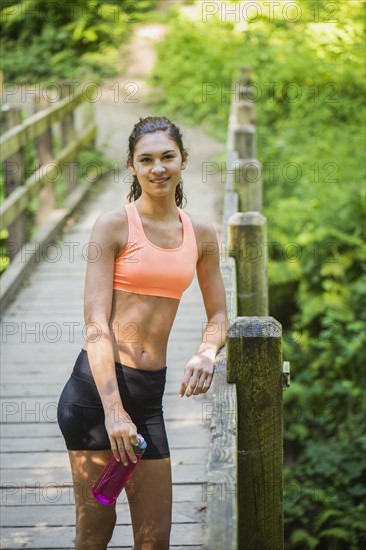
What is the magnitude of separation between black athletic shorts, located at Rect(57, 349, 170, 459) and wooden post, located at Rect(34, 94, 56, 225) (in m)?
6.38

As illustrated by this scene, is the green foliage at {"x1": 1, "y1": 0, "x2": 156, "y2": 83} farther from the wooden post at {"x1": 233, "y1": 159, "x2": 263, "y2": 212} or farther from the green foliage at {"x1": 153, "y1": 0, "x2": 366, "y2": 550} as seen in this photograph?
the wooden post at {"x1": 233, "y1": 159, "x2": 263, "y2": 212}

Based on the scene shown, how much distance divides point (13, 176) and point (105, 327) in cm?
503

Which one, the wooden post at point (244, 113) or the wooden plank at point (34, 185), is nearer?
the wooden plank at point (34, 185)

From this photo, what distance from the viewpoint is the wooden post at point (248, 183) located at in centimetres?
621

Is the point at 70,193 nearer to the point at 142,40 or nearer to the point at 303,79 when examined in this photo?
the point at 303,79

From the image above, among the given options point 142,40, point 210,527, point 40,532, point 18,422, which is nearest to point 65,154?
point 18,422

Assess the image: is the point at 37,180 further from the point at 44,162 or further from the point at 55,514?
the point at 55,514

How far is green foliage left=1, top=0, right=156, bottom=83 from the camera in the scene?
17.8 meters

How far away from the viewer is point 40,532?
379cm

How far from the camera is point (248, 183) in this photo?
253 inches

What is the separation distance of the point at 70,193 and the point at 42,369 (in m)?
4.90

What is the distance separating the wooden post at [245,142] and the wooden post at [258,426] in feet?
17.2

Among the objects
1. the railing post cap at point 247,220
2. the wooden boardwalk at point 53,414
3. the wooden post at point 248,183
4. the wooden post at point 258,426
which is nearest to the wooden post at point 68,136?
the wooden boardwalk at point 53,414

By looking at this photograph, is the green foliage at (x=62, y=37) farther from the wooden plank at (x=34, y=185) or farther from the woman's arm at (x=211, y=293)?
the woman's arm at (x=211, y=293)
